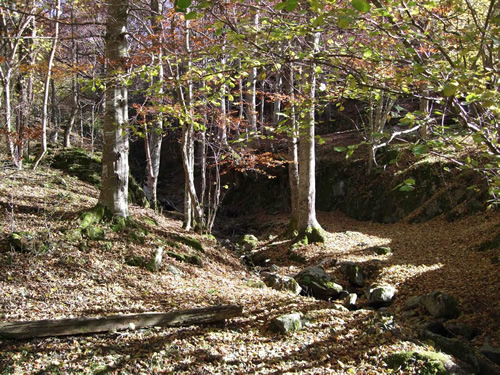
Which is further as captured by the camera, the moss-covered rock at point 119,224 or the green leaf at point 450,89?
the moss-covered rock at point 119,224

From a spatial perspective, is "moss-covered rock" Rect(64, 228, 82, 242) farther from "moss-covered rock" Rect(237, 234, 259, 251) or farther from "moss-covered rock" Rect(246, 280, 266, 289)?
"moss-covered rock" Rect(237, 234, 259, 251)

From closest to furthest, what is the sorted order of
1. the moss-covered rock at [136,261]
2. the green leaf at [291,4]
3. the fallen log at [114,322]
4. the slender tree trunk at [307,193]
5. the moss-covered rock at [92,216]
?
the green leaf at [291,4]
the fallen log at [114,322]
the moss-covered rock at [136,261]
the moss-covered rock at [92,216]
the slender tree trunk at [307,193]

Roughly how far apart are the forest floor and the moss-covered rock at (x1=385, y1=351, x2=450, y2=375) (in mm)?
100

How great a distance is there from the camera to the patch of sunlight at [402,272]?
26.4ft

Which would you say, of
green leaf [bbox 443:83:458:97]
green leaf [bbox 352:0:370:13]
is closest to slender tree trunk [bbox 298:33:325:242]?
green leaf [bbox 443:83:458:97]

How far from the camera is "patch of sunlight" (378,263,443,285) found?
804cm

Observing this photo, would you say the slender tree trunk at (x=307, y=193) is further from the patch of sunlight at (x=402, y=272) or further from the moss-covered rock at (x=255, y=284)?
the moss-covered rock at (x=255, y=284)

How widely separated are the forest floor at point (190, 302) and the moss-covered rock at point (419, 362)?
0.10 m

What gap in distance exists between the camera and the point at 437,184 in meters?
13.6

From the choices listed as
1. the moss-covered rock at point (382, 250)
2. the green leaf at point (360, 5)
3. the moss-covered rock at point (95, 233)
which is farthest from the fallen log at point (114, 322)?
the moss-covered rock at point (382, 250)

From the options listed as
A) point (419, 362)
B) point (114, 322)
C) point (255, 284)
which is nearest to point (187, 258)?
point (255, 284)

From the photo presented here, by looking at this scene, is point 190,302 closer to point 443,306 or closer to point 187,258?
point 187,258

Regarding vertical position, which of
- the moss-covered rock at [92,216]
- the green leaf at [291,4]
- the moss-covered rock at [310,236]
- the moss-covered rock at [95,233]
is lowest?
the moss-covered rock at [310,236]

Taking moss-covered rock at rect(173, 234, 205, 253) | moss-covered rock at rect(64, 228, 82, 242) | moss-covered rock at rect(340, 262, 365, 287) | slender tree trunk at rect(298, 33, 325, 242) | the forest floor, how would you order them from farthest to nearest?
1. slender tree trunk at rect(298, 33, 325, 242)
2. moss-covered rock at rect(173, 234, 205, 253)
3. moss-covered rock at rect(340, 262, 365, 287)
4. moss-covered rock at rect(64, 228, 82, 242)
5. the forest floor
